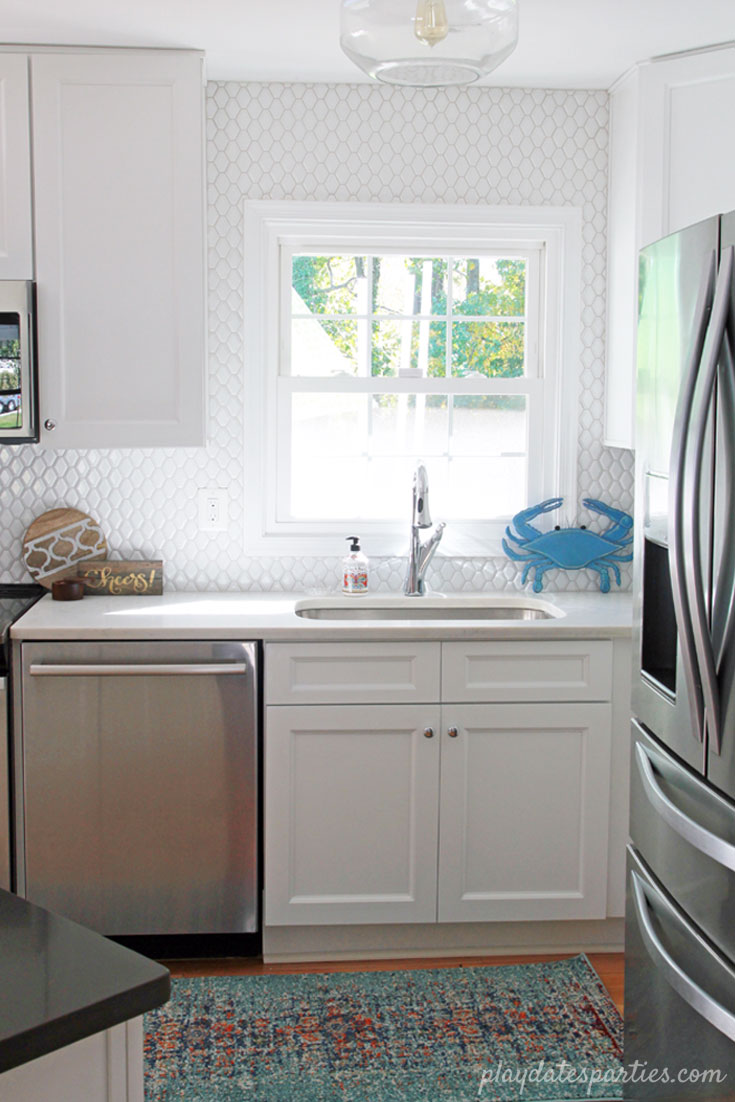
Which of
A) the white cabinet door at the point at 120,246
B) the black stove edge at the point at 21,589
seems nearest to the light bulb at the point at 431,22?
the white cabinet door at the point at 120,246

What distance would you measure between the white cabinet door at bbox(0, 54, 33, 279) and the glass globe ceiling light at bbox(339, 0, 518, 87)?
5.32 ft

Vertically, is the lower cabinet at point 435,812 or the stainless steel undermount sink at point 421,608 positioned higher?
the stainless steel undermount sink at point 421,608

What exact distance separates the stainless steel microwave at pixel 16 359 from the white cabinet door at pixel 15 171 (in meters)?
0.07

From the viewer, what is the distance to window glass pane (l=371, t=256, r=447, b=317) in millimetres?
3475

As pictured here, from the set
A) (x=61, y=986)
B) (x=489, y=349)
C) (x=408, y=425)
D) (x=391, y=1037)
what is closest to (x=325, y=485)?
(x=408, y=425)

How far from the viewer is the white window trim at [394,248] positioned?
3.37 m

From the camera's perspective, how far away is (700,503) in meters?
1.81

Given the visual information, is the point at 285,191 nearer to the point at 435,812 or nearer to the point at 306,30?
the point at 306,30

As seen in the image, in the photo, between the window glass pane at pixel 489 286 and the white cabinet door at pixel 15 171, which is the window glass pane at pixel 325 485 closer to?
the window glass pane at pixel 489 286

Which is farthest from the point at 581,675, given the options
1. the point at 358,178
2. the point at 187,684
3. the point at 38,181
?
the point at 38,181

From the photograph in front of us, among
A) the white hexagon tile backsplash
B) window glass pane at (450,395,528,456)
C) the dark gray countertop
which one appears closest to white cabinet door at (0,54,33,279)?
the white hexagon tile backsplash

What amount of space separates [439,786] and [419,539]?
797 millimetres

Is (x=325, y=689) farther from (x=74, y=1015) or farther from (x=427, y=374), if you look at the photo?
(x=74, y=1015)
